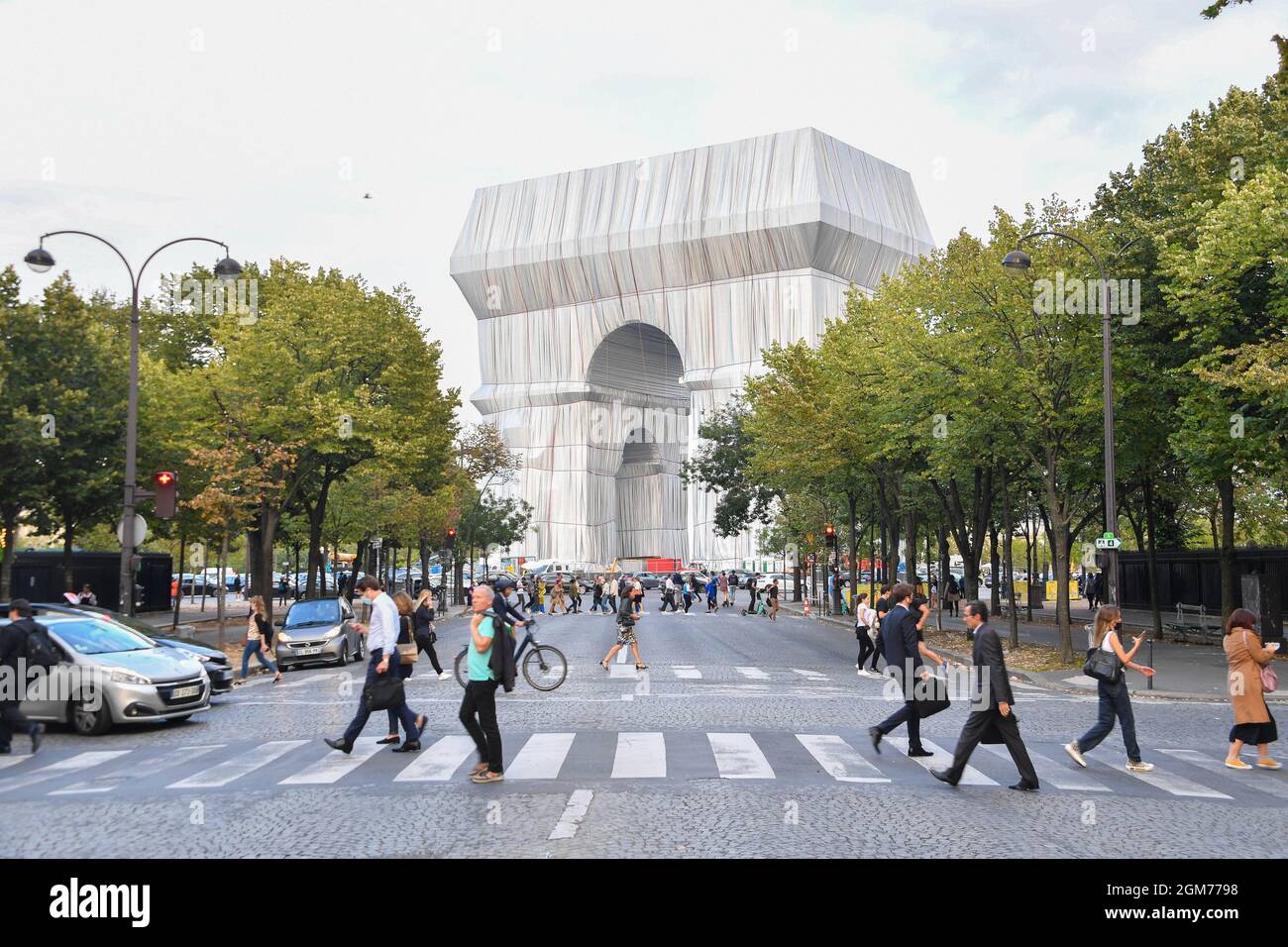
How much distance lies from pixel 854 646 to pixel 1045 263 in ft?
39.1

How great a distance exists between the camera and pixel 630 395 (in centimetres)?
10344

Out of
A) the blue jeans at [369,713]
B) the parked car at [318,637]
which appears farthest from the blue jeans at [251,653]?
the blue jeans at [369,713]

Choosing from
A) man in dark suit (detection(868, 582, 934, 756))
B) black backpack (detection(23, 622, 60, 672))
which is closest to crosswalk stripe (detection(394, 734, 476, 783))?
man in dark suit (detection(868, 582, 934, 756))

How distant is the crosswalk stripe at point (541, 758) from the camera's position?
11.8 metres

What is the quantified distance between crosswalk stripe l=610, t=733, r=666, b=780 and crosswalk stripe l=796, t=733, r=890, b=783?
162cm

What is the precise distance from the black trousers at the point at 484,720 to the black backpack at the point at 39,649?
20.6ft

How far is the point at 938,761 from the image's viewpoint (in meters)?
13.0

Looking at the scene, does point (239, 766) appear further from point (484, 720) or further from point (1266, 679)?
point (1266, 679)

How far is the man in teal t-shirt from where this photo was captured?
444 inches

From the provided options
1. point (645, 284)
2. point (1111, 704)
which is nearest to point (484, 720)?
point (1111, 704)

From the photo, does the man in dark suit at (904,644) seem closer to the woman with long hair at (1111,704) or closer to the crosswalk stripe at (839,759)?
the crosswalk stripe at (839,759)

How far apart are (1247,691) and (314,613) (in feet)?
71.4
